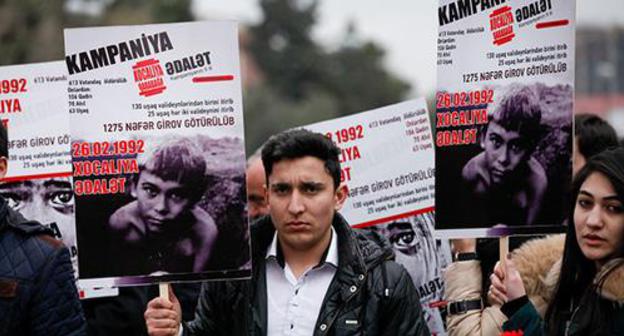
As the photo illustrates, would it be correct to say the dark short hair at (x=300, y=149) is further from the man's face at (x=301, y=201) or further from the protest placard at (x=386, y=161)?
the protest placard at (x=386, y=161)

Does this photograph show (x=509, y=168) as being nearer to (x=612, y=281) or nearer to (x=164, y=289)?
(x=612, y=281)

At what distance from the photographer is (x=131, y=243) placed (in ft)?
14.4

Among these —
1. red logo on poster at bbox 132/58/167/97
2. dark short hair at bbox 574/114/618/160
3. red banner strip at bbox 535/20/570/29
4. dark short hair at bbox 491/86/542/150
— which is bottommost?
dark short hair at bbox 574/114/618/160

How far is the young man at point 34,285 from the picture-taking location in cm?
392

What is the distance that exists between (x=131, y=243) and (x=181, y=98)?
0.64 meters

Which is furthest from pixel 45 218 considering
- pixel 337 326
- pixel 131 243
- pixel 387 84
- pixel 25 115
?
pixel 387 84

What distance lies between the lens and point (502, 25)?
4527mm

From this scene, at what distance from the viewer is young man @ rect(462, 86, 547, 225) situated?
14.6 feet

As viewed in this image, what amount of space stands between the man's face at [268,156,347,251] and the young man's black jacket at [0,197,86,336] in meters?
0.88

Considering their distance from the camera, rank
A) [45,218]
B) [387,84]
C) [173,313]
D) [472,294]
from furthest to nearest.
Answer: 1. [387,84]
2. [45,218]
3. [472,294]
4. [173,313]

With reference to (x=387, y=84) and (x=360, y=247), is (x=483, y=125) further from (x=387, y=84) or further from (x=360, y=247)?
(x=387, y=84)

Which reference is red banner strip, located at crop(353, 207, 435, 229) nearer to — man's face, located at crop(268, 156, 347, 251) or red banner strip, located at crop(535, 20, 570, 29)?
man's face, located at crop(268, 156, 347, 251)

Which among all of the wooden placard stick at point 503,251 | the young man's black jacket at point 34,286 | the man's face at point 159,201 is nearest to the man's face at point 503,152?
the wooden placard stick at point 503,251

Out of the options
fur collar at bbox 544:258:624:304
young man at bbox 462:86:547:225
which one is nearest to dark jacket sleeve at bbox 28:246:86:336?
young man at bbox 462:86:547:225
